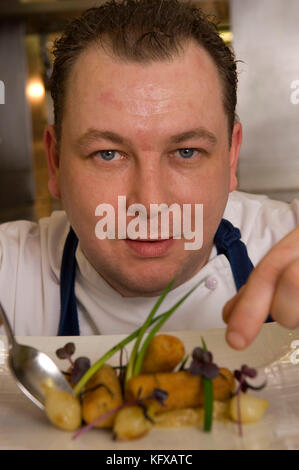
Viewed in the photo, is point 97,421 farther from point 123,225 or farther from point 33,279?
point 33,279

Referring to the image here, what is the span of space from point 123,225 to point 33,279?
341 millimetres

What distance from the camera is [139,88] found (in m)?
0.77

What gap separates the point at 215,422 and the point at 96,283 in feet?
1.70

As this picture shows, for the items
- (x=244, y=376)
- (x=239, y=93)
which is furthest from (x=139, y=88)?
(x=239, y=93)

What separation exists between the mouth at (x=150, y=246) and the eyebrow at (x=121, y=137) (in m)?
0.13

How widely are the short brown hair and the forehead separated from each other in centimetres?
2

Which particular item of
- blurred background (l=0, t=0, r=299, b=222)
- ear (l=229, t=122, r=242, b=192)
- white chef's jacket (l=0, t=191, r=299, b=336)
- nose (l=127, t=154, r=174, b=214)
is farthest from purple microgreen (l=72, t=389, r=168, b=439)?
blurred background (l=0, t=0, r=299, b=222)

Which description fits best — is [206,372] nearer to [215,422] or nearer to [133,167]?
[215,422]

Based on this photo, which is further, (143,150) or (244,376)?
(143,150)

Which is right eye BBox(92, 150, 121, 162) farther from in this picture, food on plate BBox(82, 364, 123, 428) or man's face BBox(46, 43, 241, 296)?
food on plate BBox(82, 364, 123, 428)

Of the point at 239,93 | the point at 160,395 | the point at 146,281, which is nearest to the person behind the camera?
the point at 160,395

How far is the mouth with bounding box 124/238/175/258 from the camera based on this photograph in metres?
0.81

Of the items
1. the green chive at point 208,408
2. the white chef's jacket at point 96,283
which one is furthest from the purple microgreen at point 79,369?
the white chef's jacket at point 96,283

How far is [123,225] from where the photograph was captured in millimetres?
779
